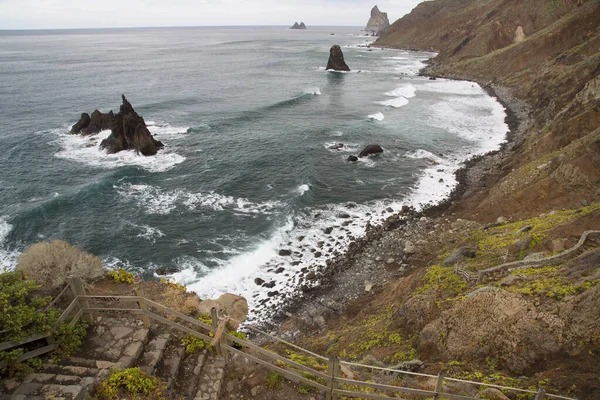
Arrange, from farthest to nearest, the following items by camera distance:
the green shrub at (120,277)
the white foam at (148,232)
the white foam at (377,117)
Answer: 1. the white foam at (377,117)
2. the white foam at (148,232)
3. the green shrub at (120,277)

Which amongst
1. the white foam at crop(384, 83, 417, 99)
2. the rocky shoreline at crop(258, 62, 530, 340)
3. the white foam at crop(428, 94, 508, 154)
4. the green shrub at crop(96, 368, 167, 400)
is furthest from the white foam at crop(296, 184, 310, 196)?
the white foam at crop(384, 83, 417, 99)

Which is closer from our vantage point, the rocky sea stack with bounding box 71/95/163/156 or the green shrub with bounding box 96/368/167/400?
the green shrub with bounding box 96/368/167/400

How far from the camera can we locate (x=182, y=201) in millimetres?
34219

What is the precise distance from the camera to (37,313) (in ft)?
26.1

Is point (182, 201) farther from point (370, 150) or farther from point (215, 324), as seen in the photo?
point (215, 324)

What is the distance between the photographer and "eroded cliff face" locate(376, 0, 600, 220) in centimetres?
2414

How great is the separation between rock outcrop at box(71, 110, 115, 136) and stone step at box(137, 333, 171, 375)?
5114 centimetres

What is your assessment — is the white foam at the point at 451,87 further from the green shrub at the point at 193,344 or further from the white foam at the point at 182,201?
the green shrub at the point at 193,344

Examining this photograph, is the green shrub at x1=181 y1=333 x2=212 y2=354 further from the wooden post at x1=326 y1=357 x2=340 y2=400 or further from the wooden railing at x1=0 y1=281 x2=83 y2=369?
the wooden post at x1=326 y1=357 x2=340 y2=400

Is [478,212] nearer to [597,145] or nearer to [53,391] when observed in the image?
[597,145]

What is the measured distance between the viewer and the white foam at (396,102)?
227ft

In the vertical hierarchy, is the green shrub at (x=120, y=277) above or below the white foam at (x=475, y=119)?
below

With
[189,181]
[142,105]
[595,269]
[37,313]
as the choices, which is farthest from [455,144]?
[142,105]

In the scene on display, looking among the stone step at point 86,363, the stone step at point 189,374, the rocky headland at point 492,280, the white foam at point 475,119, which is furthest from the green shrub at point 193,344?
the white foam at point 475,119
